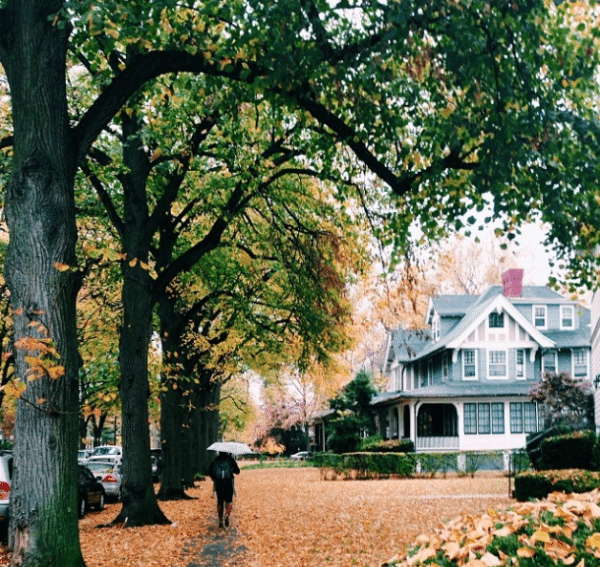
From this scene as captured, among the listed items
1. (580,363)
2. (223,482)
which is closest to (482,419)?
(580,363)

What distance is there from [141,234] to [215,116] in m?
3.01

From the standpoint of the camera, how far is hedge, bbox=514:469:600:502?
14.9 m

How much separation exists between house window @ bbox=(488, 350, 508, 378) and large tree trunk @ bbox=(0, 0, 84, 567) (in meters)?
41.1

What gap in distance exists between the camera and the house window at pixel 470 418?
47.2 metres

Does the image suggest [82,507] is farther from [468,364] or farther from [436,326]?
[436,326]

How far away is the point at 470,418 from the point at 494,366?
344 centimetres

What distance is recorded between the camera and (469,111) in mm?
11156

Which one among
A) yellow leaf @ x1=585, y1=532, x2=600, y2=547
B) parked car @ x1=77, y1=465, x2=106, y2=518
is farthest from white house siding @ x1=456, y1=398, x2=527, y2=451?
yellow leaf @ x1=585, y1=532, x2=600, y2=547

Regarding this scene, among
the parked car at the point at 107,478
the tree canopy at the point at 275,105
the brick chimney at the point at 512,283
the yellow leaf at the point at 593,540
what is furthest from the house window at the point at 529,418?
the yellow leaf at the point at 593,540

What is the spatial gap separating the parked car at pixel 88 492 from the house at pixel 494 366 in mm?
24459

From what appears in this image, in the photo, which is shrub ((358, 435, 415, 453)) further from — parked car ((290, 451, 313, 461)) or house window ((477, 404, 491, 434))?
parked car ((290, 451, 313, 461))

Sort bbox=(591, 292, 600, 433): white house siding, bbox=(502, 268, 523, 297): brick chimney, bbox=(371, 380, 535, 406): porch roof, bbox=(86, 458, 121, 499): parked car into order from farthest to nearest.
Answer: bbox=(502, 268, 523, 297): brick chimney, bbox=(371, 380, 535, 406): porch roof, bbox=(86, 458, 121, 499): parked car, bbox=(591, 292, 600, 433): white house siding

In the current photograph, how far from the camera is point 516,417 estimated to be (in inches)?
1866

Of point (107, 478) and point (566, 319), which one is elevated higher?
point (566, 319)
